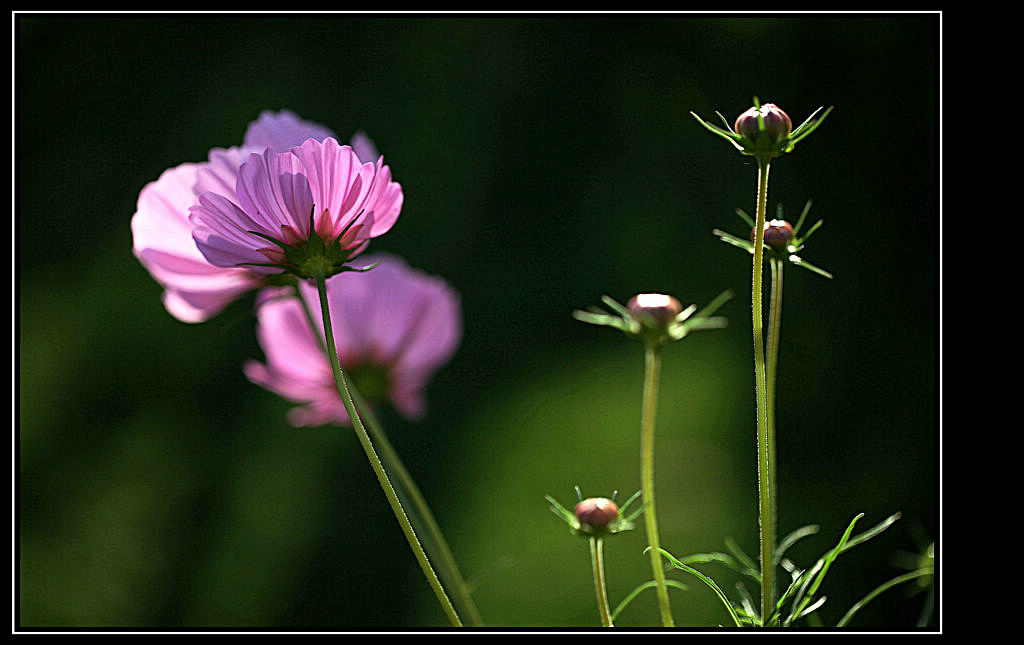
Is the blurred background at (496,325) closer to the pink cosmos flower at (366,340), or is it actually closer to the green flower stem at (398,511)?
the pink cosmos flower at (366,340)

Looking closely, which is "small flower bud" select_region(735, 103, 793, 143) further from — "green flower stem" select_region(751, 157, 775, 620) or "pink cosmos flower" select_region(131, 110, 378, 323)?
"pink cosmos flower" select_region(131, 110, 378, 323)

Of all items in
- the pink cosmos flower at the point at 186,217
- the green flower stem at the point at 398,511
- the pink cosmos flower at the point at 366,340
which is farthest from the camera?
the pink cosmos flower at the point at 366,340

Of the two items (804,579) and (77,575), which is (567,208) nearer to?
(77,575)

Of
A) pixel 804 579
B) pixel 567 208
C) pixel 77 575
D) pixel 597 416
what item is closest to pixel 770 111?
pixel 804 579

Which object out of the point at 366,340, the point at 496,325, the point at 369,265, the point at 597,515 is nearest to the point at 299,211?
the point at 369,265

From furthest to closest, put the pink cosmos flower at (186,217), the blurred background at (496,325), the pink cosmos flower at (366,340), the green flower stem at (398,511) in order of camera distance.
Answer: the blurred background at (496,325) < the pink cosmos flower at (366,340) < the pink cosmos flower at (186,217) < the green flower stem at (398,511)

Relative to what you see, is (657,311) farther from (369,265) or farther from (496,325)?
(496,325)

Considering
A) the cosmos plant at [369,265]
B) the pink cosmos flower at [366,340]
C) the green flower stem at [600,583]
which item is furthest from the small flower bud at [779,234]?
the pink cosmos flower at [366,340]
